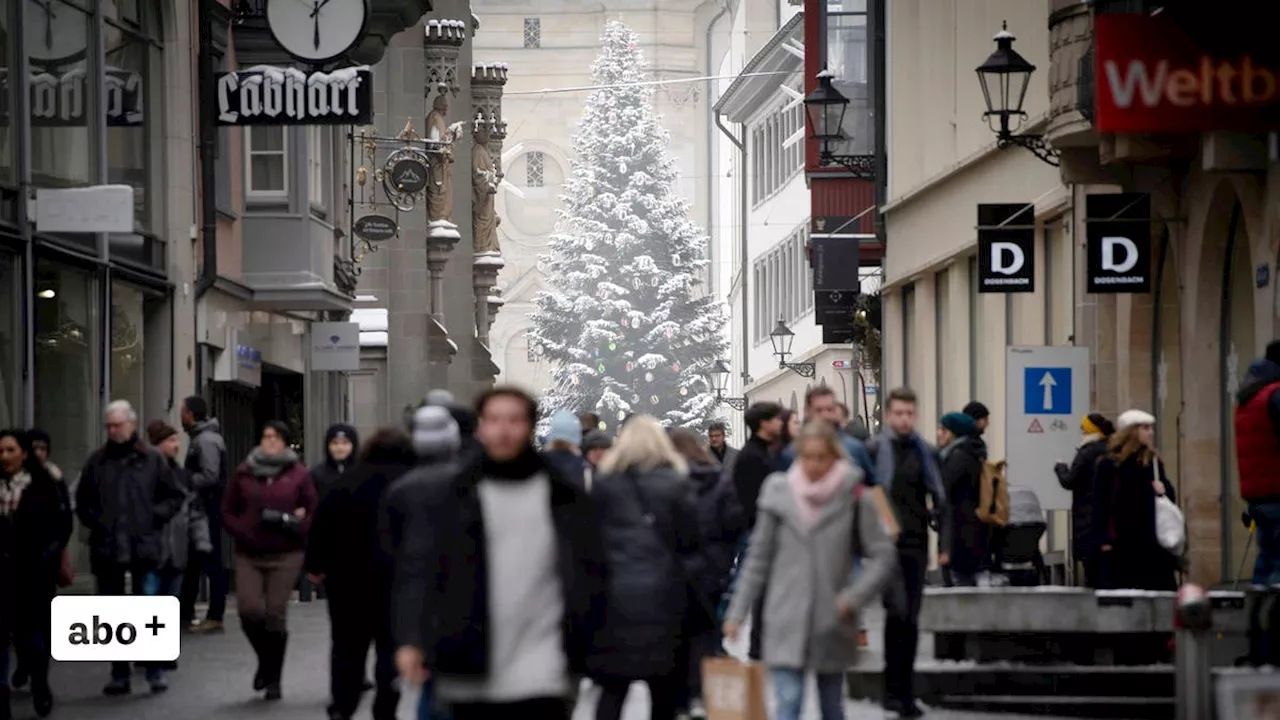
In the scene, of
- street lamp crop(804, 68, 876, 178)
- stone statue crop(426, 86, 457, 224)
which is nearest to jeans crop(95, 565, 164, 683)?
street lamp crop(804, 68, 876, 178)

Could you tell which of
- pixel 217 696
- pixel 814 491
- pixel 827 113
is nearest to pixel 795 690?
pixel 814 491

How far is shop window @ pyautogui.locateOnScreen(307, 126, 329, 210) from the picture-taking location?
3288 cm

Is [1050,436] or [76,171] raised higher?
[76,171]

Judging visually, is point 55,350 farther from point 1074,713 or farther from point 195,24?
point 1074,713

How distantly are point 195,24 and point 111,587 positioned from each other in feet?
38.9

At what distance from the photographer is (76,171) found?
23844mm

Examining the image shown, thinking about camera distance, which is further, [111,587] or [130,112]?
[130,112]

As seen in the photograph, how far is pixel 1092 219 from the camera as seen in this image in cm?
2250

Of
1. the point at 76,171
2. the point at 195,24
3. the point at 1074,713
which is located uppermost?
the point at 195,24

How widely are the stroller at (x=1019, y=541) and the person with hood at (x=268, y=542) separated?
254 inches

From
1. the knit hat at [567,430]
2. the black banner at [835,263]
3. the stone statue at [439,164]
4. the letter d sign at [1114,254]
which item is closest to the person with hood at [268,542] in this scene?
the knit hat at [567,430]

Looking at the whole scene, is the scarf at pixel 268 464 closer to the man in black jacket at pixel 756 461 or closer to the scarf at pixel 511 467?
the man in black jacket at pixel 756 461

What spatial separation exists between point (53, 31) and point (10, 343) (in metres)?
3.01

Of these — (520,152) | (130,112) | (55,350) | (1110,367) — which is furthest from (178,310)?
(520,152)
